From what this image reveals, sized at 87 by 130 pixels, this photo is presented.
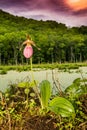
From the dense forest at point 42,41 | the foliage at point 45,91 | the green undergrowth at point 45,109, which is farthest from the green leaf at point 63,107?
the dense forest at point 42,41

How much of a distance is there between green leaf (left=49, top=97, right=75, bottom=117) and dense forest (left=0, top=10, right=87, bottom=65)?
1836 inches

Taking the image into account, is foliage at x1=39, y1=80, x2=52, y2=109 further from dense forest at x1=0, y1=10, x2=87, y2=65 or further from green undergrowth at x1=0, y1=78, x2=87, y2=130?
dense forest at x1=0, y1=10, x2=87, y2=65

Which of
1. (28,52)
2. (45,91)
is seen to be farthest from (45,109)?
(28,52)

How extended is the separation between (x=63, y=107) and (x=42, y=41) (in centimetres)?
5869

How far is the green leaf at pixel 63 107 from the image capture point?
1.62 metres

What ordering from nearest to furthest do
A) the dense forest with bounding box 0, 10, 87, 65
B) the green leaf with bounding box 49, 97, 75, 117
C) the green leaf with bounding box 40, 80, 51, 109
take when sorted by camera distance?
1. the green leaf with bounding box 49, 97, 75, 117
2. the green leaf with bounding box 40, 80, 51, 109
3. the dense forest with bounding box 0, 10, 87, 65

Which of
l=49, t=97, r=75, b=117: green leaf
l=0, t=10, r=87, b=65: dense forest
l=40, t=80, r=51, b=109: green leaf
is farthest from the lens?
l=0, t=10, r=87, b=65: dense forest

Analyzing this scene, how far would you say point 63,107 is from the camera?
1.61 metres

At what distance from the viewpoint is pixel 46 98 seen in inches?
70.8

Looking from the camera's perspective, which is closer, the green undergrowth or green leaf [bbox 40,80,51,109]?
the green undergrowth

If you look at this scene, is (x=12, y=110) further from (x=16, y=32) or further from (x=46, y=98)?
(x=16, y=32)

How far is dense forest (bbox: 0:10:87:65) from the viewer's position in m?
52.0

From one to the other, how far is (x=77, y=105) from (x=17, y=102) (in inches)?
13.5

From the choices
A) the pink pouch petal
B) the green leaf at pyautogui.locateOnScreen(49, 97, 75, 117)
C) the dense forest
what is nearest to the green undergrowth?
the green leaf at pyautogui.locateOnScreen(49, 97, 75, 117)
